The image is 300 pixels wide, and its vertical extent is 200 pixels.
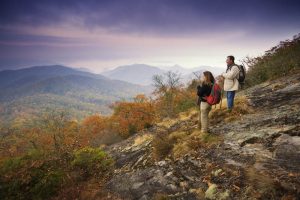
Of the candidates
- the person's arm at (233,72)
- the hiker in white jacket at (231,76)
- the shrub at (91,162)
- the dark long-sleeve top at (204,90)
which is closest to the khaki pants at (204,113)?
the dark long-sleeve top at (204,90)

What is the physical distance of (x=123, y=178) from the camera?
997 cm

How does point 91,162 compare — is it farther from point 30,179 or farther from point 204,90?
point 204,90

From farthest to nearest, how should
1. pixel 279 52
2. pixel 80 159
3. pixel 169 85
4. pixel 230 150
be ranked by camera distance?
pixel 169 85, pixel 279 52, pixel 80 159, pixel 230 150

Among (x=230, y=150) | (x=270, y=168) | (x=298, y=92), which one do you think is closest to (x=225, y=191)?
(x=270, y=168)

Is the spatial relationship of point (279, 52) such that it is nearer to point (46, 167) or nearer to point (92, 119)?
point (46, 167)

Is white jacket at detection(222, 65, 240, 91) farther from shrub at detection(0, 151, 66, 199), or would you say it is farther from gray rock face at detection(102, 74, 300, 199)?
shrub at detection(0, 151, 66, 199)

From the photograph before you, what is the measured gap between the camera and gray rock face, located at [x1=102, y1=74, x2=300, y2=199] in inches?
230

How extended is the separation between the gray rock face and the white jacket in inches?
56.4

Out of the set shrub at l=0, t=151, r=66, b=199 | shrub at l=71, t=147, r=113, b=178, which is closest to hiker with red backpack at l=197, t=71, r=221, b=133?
shrub at l=71, t=147, r=113, b=178

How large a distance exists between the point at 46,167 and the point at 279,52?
22086 mm

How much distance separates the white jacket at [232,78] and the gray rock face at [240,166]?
1.43 meters

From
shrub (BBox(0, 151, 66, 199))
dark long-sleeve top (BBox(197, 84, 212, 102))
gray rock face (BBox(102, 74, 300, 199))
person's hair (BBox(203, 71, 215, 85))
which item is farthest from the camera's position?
dark long-sleeve top (BBox(197, 84, 212, 102))

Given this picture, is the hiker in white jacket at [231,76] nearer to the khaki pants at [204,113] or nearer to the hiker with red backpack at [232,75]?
the hiker with red backpack at [232,75]

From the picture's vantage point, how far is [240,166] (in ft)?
22.4
